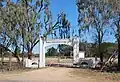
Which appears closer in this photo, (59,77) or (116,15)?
(59,77)

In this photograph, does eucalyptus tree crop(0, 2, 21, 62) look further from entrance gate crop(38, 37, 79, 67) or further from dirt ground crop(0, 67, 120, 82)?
dirt ground crop(0, 67, 120, 82)

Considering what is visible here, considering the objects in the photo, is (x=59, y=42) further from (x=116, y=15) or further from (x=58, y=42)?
(x=116, y=15)

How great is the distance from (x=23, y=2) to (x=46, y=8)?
5.30 metres

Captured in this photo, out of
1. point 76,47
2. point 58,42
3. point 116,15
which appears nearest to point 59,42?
point 58,42

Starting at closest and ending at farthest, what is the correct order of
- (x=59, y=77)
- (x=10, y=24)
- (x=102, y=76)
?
(x=59, y=77) → (x=102, y=76) → (x=10, y=24)

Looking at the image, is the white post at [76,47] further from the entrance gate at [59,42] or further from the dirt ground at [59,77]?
the dirt ground at [59,77]

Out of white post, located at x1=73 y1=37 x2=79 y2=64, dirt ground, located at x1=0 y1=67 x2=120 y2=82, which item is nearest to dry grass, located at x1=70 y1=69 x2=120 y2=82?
dirt ground, located at x1=0 y1=67 x2=120 y2=82

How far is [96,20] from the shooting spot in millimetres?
43062

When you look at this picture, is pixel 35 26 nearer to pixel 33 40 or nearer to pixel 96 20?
pixel 33 40

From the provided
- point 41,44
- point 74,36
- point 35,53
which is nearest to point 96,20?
point 74,36

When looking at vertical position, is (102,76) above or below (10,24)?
below

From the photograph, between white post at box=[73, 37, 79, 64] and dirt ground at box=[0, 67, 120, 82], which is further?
white post at box=[73, 37, 79, 64]

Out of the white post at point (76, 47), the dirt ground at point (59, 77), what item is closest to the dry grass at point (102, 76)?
the dirt ground at point (59, 77)

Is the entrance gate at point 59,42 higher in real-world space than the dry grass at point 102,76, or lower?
higher
